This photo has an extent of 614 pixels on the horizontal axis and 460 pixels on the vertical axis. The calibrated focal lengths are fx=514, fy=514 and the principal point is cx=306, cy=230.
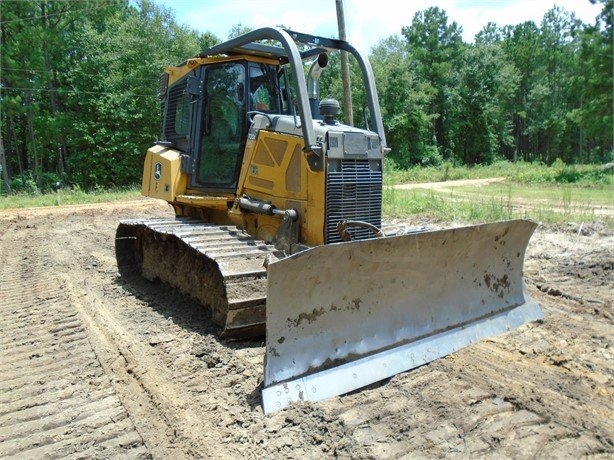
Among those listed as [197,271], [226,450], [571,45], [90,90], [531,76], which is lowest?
[226,450]

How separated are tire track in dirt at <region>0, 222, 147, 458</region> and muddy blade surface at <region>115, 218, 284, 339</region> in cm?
97

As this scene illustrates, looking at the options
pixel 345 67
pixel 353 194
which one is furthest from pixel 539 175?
pixel 353 194

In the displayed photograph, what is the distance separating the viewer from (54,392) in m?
3.37

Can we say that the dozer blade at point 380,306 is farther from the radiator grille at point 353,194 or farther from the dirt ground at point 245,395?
the radiator grille at point 353,194

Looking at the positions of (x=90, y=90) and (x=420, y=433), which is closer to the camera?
(x=420, y=433)

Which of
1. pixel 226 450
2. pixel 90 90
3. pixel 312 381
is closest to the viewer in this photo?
pixel 226 450

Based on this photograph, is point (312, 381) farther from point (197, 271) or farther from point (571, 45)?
point (571, 45)

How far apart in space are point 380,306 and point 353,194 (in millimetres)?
1243

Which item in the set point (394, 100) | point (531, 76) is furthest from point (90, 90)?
point (531, 76)

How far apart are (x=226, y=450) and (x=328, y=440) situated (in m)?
0.54

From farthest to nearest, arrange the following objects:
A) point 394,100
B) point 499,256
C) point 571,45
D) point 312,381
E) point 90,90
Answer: point 571,45 → point 394,100 → point 90,90 → point 499,256 → point 312,381

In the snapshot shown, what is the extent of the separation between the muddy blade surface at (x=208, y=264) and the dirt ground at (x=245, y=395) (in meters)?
0.21

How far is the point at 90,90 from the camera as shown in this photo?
2748 centimetres

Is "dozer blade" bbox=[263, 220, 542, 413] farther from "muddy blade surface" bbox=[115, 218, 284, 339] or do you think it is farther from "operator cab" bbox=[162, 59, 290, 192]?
"operator cab" bbox=[162, 59, 290, 192]
